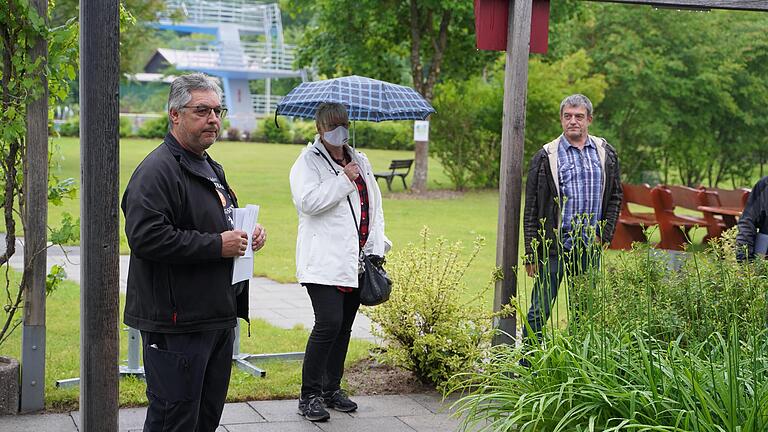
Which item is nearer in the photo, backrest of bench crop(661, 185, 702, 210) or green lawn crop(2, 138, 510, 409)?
green lawn crop(2, 138, 510, 409)

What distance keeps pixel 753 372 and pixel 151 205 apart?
2.59m

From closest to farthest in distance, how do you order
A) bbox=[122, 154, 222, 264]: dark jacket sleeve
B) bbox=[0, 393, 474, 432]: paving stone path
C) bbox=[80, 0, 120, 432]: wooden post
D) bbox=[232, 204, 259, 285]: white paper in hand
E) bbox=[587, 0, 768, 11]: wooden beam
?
bbox=[80, 0, 120, 432]: wooden post < bbox=[122, 154, 222, 264]: dark jacket sleeve < bbox=[232, 204, 259, 285]: white paper in hand < bbox=[0, 393, 474, 432]: paving stone path < bbox=[587, 0, 768, 11]: wooden beam

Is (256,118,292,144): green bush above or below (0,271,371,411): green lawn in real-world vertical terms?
above

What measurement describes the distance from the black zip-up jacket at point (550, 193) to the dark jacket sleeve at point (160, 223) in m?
3.02

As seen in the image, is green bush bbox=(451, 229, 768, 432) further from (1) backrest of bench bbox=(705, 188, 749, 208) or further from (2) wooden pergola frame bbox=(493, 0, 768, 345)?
(1) backrest of bench bbox=(705, 188, 749, 208)

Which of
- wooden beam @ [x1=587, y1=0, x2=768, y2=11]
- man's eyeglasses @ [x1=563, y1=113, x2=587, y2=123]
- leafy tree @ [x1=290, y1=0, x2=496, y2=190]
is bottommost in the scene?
man's eyeglasses @ [x1=563, y1=113, x2=587, y2=123]

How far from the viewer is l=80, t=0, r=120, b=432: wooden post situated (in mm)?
3594

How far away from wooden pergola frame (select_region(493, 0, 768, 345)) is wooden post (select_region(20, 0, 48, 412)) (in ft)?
9.67

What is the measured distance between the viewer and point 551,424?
4457 mm

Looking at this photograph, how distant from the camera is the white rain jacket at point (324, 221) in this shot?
19.6 ft

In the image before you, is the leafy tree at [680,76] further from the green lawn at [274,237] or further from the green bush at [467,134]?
the green lawn at [274,237]

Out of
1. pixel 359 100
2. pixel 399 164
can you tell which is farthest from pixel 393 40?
pixel 359 100

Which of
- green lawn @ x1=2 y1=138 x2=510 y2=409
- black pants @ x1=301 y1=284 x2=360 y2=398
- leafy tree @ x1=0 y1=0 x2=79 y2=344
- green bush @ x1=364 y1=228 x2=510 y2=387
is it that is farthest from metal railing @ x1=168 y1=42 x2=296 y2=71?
black pants @ x1=301 y1=284 x2=360 y2=398

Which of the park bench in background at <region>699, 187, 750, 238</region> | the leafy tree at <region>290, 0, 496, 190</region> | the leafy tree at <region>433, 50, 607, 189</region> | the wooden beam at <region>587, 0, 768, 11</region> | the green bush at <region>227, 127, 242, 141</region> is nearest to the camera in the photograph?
the wooden beam at <region>587, 0, 768, 11</region>
